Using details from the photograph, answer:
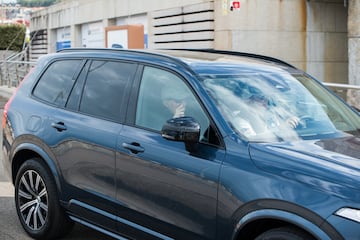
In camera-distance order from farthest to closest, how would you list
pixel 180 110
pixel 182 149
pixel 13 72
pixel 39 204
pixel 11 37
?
pixel 11 37
pixel 13 72
pixel 39 204
pixel 180 110
pixel 182 149

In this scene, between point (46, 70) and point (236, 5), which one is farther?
point (236, 5)

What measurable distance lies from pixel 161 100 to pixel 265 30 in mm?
12172

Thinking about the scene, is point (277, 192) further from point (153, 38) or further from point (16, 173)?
point (153, 38)

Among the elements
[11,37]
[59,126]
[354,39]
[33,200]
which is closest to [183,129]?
[59,126]

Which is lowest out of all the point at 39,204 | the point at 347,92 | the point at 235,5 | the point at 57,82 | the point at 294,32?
the point at 39,204

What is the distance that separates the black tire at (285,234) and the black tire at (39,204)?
2.24 metres

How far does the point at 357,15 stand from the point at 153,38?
23.4ft

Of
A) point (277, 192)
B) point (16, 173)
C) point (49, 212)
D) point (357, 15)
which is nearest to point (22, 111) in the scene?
point (16, 173)

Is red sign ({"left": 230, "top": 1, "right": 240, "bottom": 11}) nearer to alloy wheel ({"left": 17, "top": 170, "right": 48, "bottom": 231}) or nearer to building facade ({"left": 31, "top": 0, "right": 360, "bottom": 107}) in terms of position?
building facade ({"left": 31, "top": 0, "right": 360, "bottom": 107})

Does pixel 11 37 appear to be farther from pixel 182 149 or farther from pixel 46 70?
pixel 182 149

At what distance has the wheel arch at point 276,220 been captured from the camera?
115 inches

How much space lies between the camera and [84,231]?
536 centimetres

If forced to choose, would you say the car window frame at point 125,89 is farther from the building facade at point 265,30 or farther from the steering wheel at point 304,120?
the building facade at point 265,30

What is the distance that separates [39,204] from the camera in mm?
5020
